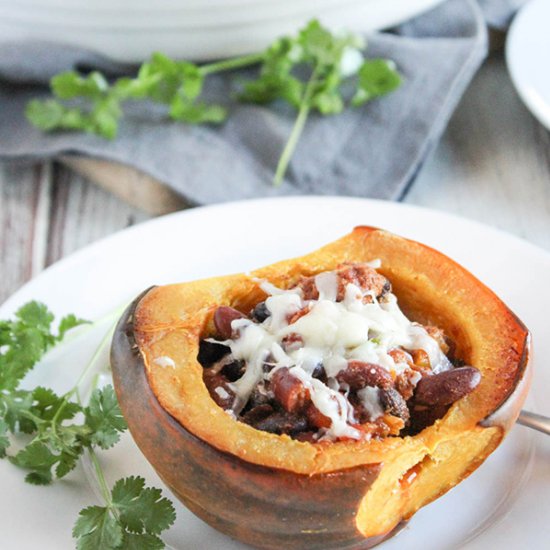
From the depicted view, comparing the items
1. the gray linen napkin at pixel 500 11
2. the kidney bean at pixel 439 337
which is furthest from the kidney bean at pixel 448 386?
the gray linen napkin at pixel 500 11

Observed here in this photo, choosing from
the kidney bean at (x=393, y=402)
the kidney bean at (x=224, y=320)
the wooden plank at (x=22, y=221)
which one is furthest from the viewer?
the wooden plank at (x=22, y=221)

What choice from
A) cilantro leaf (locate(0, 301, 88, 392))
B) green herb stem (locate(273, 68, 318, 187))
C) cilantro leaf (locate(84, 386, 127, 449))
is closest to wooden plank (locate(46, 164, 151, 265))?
green herb stem (locate(273, 68, 318, 187))

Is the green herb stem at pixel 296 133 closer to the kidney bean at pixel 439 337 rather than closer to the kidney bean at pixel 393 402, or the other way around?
the kidney bean at pixel 439 337

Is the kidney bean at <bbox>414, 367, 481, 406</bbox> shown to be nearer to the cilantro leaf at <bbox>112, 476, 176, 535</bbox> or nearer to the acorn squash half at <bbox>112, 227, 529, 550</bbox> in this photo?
the acorn squash half at <bbox>112, 227, 529, 550</bbox>

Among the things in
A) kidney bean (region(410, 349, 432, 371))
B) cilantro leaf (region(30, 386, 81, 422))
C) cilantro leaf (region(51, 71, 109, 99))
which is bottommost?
cilantro leaf (region(51, 71, 109, 99))

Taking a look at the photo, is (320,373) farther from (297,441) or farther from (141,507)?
(141,507)

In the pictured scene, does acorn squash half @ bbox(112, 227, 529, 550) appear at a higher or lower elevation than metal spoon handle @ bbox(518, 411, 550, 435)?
higher
